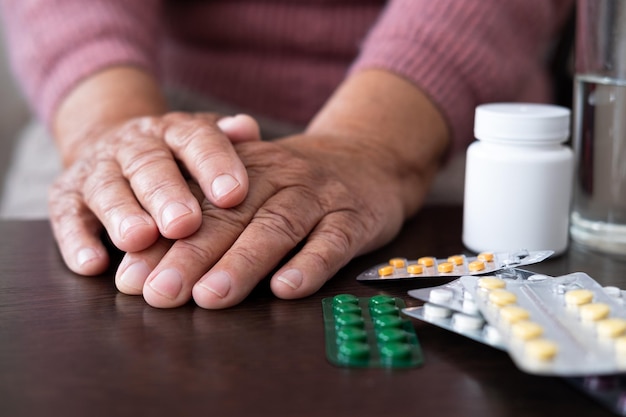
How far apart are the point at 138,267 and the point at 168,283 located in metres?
0.04

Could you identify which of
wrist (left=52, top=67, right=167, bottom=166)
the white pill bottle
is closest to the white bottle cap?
the white pill bottle

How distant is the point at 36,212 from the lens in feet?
2.98

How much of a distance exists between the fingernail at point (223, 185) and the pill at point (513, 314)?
0.73ft

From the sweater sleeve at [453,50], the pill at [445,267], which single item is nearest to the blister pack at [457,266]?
the pill at [445,267]

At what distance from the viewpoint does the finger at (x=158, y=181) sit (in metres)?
0.48

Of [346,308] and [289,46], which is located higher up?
[289,46]

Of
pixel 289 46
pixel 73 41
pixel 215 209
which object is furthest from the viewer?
pixel 289 46

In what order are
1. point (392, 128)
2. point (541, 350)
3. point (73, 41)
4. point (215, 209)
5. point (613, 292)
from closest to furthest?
point (541, 350) → point (613, 292) → point (215, 209) → point (392, 128) → point (73, 41)

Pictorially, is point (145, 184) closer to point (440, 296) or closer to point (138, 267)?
point (138, 267)

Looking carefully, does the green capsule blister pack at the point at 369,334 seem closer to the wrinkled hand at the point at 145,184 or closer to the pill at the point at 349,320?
the pill at the point at 349,320

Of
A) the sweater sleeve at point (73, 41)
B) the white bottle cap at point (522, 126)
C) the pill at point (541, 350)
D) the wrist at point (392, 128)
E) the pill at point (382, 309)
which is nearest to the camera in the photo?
the pill at point (541, 350)

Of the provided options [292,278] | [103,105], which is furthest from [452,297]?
[103,105]

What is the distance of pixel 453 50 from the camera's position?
75cm

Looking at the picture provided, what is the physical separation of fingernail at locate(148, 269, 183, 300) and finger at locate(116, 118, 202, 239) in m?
0.04
